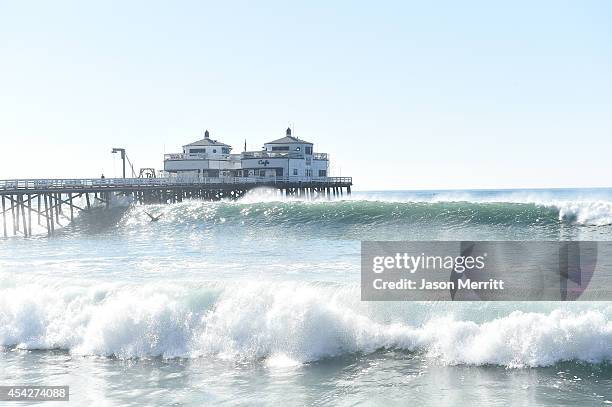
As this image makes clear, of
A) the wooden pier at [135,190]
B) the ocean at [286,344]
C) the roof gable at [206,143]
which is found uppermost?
the roof gable at [206,143]

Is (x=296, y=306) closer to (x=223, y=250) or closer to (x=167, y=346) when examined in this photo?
(x=167, y=346)

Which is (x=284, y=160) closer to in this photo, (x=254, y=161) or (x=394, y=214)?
(x=254, y=161)

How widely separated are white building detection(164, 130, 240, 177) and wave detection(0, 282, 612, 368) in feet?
199

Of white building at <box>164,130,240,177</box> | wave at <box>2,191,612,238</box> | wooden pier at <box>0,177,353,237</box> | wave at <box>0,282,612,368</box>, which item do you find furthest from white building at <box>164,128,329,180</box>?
wave at <box>0,282,612,368</box>

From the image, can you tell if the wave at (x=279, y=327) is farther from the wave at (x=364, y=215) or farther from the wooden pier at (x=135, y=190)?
the wooden pier at (x=135, y=190)

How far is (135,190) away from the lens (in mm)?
61438

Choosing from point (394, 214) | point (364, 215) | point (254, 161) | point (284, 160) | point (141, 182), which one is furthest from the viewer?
point (254, 161)

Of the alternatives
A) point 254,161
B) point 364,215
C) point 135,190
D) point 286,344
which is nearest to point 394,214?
point 364,215

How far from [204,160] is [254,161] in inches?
254

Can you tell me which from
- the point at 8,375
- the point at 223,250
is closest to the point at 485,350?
the point at 8,375

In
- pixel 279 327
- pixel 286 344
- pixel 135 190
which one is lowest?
pixel 286 344

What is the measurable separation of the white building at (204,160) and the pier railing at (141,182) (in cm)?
736

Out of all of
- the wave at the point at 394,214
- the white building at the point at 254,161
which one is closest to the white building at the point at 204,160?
the white building at the point at 254,161

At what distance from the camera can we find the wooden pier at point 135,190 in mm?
51906
